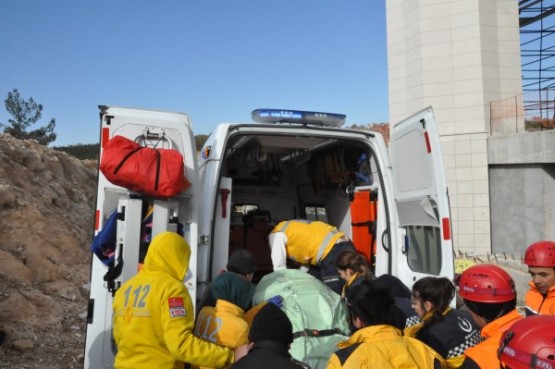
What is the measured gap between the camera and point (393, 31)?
12.4 metres

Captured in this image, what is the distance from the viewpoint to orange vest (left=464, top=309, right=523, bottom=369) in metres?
1.96

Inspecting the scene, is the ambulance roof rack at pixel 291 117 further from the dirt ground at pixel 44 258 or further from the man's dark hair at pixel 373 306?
the dirt ground at pixel 44 258

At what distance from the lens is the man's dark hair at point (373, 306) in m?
2.04

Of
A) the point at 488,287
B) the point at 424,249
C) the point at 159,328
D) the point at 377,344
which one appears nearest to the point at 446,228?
the point at 424,249

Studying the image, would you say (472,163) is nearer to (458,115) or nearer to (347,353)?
(458,115)

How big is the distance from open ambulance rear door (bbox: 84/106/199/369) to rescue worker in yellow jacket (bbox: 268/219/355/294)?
4.53 feet

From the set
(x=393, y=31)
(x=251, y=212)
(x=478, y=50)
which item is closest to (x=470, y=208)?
(x=478, y=50)

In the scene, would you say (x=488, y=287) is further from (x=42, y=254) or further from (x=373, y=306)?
(x=42, y=254)

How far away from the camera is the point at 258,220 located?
6047 mm

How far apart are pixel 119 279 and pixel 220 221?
40.9 inches

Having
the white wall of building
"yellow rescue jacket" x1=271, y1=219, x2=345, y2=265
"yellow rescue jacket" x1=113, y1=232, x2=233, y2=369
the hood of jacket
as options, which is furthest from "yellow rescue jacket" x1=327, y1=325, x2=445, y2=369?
the white wall of building

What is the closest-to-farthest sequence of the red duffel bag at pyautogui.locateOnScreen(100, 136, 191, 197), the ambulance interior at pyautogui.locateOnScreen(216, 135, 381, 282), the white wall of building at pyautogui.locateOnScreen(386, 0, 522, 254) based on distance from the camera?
the red duffel bag at pyautogui.locateOnScreen(100, 136, 191, 197) < the ambulance interior at pyautogui.locateOnScreen(216, 135, 381, 282) < the white wall of building at pyautogui.locateOnScreen(386, 0, 522, 254)

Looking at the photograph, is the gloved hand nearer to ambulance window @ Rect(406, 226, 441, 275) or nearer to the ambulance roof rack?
ambulance window @ Rect(406, 226, 441, 275)

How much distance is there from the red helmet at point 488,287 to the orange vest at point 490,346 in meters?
0.11
